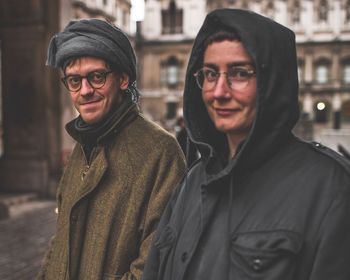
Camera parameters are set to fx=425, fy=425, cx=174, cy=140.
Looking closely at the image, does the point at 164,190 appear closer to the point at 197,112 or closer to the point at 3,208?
the point at 197,112

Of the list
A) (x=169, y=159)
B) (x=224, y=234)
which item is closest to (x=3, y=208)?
(x=169, y=159)

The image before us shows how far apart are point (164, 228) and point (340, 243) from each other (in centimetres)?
70

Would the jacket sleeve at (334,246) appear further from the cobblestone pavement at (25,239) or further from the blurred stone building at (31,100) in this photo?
the blurred stone building at (31,100)

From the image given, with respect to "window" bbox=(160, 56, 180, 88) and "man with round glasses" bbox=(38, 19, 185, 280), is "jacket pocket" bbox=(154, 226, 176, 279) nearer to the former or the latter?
"man with round glasses" bbox=(38, 19, 185, 280)

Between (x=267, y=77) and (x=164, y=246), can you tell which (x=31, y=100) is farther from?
(x=267, y=77)

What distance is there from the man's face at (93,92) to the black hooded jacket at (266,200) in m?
0.60

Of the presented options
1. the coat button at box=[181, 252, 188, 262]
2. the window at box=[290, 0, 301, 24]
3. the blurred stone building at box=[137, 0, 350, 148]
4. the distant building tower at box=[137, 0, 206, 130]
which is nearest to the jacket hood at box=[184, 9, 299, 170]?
the coat button at box=[181, 252, 188, 262]

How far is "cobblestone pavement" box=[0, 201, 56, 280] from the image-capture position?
16.5ft

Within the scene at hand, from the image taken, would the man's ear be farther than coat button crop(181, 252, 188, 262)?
Yes

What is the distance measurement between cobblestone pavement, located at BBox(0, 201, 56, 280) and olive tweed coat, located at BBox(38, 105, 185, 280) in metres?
3.05

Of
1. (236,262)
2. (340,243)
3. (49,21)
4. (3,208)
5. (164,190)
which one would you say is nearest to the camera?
(340,243)

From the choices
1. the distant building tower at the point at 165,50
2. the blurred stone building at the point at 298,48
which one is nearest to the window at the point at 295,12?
the blurred stone building at the point at 298,48

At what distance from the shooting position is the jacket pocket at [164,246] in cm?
164

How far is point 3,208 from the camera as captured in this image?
7438mm
